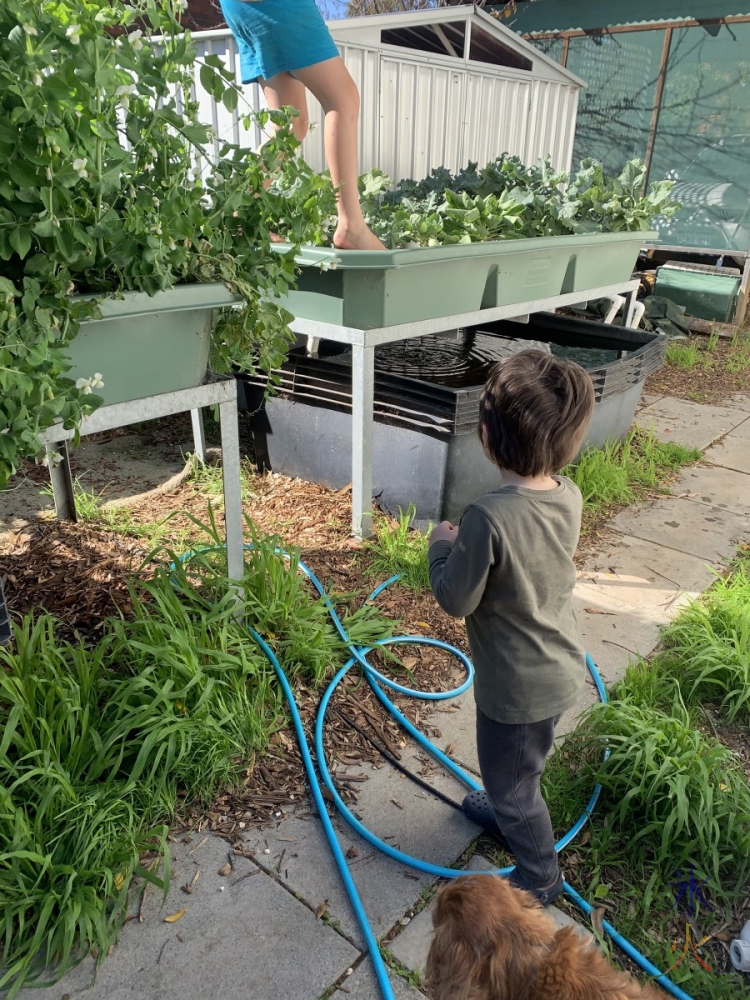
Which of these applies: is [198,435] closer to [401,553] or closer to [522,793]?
[401,553]

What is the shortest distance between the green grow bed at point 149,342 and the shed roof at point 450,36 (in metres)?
2.98

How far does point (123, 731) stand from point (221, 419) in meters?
0.89

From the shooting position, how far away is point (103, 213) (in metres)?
1.61

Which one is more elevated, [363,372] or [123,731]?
[363,372]

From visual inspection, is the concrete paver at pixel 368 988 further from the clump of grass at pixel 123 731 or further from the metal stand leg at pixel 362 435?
the metal stand leg at pixel 362 435

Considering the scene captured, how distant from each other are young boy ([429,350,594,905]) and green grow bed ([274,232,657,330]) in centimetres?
104

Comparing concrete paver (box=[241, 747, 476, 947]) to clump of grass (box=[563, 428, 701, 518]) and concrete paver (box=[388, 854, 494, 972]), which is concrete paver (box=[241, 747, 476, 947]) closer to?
concrete paver (box=[388, 854, 494, 972])

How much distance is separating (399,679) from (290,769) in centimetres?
51

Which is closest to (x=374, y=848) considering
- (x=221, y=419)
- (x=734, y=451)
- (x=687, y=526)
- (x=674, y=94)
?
(x=221, y=419)

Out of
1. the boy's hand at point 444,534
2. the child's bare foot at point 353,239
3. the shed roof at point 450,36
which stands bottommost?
the boy's hand at point 444,534

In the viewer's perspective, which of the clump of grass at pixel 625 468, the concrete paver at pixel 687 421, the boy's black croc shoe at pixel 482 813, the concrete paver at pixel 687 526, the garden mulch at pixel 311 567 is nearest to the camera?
the boy's black croc shoe at pixel 482 813

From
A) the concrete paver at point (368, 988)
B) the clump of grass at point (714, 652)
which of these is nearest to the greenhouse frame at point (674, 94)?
the clump of grass at point (714, 652)

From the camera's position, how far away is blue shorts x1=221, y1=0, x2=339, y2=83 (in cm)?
280

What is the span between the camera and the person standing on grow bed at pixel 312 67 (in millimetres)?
2822
